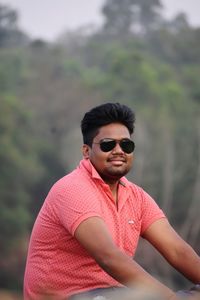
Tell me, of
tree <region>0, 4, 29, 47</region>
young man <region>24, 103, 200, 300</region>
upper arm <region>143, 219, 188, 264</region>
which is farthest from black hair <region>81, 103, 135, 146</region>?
tree <region>0, 4, 29, 47</region>

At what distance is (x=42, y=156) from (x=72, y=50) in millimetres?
14999

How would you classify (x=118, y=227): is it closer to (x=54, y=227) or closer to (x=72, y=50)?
(x=54, y=227)

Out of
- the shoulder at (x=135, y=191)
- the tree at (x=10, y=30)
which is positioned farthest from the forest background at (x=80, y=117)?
the shoulder at (x=135, y=191)

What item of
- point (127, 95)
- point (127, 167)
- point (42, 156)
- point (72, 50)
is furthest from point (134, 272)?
point (72, 50)

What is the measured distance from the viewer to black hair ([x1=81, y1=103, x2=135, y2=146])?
3.45 m

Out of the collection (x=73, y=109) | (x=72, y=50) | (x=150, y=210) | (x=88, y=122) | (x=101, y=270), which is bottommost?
(x=101, y=270)

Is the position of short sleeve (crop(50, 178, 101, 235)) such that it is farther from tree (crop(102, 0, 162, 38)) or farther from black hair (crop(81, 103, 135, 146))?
tree (crop(102, 0, 162, 38))

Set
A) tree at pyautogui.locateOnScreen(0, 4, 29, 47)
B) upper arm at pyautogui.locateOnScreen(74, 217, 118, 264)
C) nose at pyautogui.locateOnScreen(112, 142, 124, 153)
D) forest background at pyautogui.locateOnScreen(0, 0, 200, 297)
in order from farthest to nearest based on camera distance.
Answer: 1. tree at pyautogui.locateOnScreen(0, 4, 29, 47)
2. forest background at pyautogui.locateOnScreen(0, 0, 200, 297)
3. nose at pyautogui.locateOnScreen(112, 142, 124, 153)
4. upper arm at pyautogui.locateOnScreen(74, 217, 118, 264)

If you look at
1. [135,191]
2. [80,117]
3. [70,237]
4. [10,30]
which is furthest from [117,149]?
[10,30]

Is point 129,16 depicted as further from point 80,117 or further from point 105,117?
point 105,117

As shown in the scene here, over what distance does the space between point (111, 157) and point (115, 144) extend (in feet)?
0.18

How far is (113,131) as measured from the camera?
344 centimetres

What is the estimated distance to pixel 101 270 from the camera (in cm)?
328

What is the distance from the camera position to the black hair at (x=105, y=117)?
345cm
